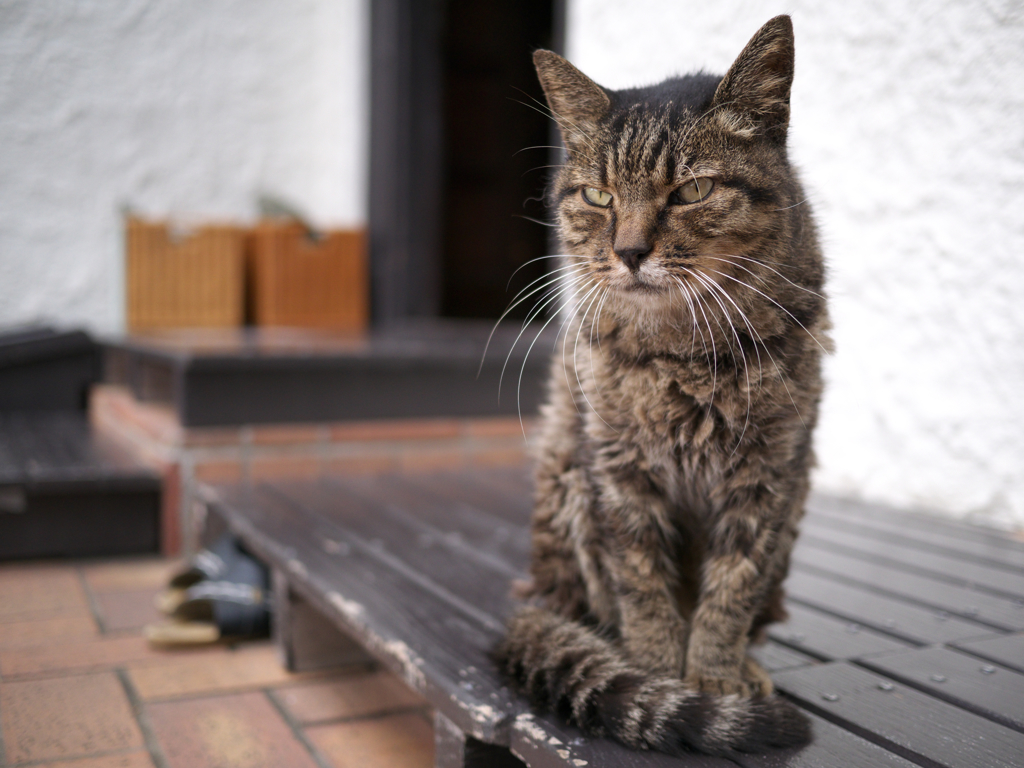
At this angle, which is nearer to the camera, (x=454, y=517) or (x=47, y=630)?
(x=47, y=630)

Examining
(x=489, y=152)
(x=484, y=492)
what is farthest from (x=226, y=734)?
(x=489, y=152)

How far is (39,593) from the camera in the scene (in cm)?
229

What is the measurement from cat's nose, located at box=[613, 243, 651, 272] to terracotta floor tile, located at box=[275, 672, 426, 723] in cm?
108

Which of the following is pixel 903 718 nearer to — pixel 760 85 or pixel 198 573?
pixel 760 85

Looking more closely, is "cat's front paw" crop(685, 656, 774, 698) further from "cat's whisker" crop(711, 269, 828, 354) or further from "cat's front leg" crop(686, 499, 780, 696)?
"cat's whisker" crop(711, 269, 828, 354)

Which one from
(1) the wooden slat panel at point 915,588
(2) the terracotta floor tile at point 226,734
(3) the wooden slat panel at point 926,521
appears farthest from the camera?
(3) the wooden slat panel at point 926,521

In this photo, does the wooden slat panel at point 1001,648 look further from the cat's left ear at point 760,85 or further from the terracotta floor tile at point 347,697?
the terracotta floor tile at point 347,697

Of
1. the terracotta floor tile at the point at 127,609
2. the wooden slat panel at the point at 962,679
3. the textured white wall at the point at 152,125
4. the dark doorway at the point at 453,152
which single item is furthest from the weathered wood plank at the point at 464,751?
the textured white wall at the point at 152,125

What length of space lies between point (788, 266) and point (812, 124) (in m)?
1.54

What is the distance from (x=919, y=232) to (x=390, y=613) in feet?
5.58

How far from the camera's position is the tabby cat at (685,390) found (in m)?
1.12

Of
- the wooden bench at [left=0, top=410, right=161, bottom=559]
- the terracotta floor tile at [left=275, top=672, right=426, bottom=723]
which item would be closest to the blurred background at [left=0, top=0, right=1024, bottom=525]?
the terracotta floor tile at [left=275, top=672, right=426, bottom=723]

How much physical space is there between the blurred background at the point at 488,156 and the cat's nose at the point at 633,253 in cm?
138

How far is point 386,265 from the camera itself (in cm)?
467
